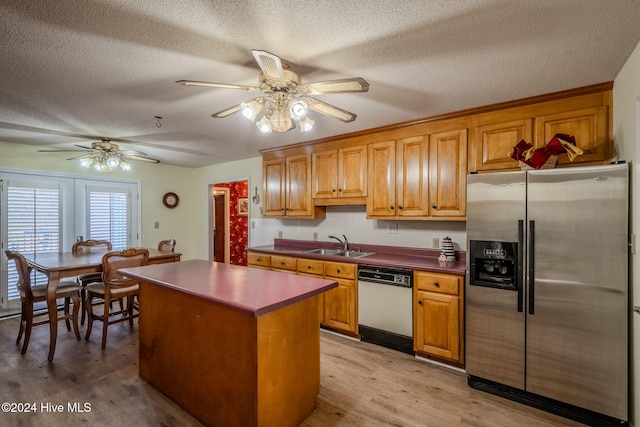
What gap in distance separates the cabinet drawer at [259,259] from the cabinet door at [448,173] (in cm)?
212

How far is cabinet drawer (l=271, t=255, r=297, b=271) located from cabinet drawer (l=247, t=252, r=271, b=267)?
0.30 feet

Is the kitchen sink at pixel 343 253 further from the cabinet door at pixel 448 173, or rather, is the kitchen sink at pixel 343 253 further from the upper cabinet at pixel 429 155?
the cabinet door at pixel 448 173

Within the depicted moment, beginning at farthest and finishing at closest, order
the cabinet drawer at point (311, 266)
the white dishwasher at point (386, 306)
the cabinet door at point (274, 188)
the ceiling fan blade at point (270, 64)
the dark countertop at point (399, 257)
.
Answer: the cabinet door at point (274, 188) < the cabinet drawer at point (311, 266) < the white dishwasher at point (386, 306) < the dark countertop at point (399, 257) < the ceiling fan blade at point (270, 64)

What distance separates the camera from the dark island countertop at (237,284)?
61.1 inches

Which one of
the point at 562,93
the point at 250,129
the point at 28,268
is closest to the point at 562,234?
the point at 562,93

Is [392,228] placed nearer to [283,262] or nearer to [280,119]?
[283,262]

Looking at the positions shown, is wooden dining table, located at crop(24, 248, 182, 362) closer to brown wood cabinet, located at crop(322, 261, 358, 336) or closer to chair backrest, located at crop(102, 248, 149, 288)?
chair backrest, located at crop(102, 248, 149, 288)

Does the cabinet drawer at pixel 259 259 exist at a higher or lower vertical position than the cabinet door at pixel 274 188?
lower

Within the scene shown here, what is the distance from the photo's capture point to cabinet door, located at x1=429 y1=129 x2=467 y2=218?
2744 mm

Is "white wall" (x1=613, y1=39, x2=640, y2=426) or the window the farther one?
the window

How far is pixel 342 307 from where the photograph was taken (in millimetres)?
3189

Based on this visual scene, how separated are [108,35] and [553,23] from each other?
231 cm

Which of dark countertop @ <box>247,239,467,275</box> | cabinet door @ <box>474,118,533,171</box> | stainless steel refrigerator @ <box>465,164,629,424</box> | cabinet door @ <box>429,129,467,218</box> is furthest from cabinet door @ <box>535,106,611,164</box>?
dark countertop @ <box>247,239,467,275</box>

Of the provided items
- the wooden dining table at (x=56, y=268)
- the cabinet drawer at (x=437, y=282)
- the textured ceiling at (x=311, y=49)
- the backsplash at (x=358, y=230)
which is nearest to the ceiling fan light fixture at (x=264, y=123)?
the textured ceiling at (x=311, y=49)
